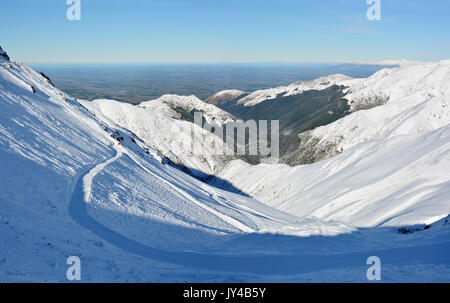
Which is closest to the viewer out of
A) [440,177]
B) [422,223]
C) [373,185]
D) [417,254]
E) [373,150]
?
[417,254]

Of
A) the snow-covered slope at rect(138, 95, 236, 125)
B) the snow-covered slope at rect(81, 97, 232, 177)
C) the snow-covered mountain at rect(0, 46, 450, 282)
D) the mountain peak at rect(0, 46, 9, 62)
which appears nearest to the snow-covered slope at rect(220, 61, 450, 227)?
the snow-covered mountain at rect(0, 46, 450, 282)

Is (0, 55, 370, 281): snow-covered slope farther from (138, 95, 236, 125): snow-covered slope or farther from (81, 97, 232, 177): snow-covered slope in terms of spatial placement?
(138, 95, 236, 125): snow-covered slope

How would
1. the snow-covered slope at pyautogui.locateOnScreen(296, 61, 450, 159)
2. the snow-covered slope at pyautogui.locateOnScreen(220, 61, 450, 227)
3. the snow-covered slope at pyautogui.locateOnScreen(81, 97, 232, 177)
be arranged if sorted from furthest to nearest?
the snow-covered slope at pyautogui.locateOnScreen(81, 97, 232, 177) → the snow-covered slope at pyautogui.locateOnScreen(296, 61, 450, 159) → the snow-covered slope at pyautogui.locateOnScreen(220, 61, 450, 227)

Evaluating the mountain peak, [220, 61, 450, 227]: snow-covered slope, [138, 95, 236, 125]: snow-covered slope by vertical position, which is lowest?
[220, 61, 450, 227]: snow-covered slope

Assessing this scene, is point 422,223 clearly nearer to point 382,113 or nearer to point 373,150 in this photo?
point 373,150
